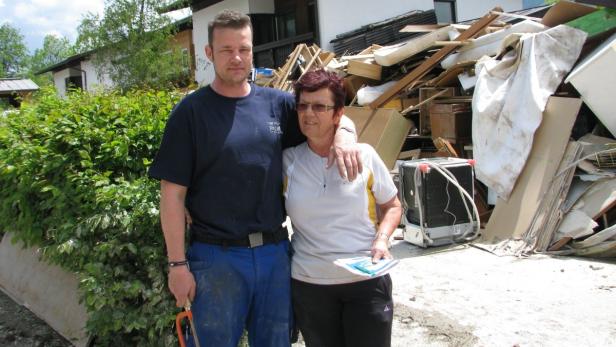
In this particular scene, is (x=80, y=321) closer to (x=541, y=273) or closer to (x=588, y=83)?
(x=541, y=273)

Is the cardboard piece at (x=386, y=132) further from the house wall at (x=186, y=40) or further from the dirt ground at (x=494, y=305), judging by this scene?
the house wall at (x=186, y=40)

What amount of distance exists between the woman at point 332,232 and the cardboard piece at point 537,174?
369 cm

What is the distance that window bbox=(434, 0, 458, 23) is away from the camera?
57.1 ft

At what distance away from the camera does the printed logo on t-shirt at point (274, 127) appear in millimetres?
2379

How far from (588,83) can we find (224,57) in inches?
187

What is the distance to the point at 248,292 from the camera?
239 centimetres

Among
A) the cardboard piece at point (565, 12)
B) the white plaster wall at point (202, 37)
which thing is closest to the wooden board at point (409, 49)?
the cardboard piece at point (565, 12)

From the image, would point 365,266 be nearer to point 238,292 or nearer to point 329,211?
point 329,211

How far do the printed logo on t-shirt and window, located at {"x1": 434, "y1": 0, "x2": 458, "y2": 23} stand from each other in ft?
53.3

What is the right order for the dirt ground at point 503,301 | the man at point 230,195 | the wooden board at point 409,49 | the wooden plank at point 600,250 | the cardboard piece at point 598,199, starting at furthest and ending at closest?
1. the wooden board at point 409,49
2. the cardboard piece at point 598,199
3. the wooden plank at point 600,250
4. the dirt ground at point 503,301
5. the man at point 230,195

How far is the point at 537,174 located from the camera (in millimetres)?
5750

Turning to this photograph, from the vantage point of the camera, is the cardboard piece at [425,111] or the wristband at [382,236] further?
the cardboard piece at [425,111]

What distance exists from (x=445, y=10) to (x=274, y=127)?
16.7 m

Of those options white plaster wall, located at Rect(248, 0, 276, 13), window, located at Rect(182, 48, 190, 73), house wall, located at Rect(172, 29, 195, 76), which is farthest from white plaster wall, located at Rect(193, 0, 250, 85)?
house wall, located at Rect(172, 29, 195, 76)
